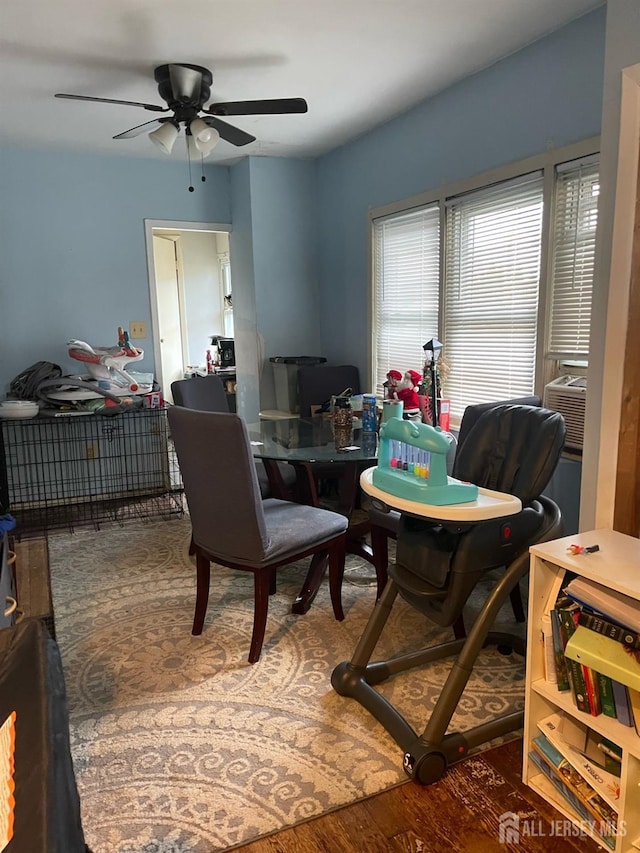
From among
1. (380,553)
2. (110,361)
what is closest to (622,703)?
(380,553)

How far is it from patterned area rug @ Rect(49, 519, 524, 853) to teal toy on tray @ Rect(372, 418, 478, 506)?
78cm

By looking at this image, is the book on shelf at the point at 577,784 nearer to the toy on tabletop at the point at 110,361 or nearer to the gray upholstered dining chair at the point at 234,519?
the gray upholstered dining chair at the point at 234,519

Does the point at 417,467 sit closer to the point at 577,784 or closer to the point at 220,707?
→ the point at 577,784

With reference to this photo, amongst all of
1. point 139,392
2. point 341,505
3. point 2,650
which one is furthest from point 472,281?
point 2,650

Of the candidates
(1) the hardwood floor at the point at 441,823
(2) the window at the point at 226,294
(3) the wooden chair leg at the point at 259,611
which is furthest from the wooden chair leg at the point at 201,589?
(2) the window at the point at 226,294

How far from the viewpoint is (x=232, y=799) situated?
5.37 ft

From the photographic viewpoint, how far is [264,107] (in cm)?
265

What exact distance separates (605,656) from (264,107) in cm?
250

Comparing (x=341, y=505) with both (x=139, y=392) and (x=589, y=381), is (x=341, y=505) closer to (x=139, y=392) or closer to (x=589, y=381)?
(x=589, y=381)

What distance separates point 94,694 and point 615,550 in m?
1.78

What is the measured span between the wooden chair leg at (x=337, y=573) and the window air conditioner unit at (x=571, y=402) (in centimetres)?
110

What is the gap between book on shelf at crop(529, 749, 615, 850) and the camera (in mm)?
1451

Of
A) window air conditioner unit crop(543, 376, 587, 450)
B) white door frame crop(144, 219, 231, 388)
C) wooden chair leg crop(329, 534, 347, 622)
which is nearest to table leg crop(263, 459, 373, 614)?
wooden chair leg crop(329, 534, 347, 622)

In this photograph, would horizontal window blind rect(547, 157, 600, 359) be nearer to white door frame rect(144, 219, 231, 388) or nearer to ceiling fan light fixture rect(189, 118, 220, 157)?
ceiling fan light fixture rect(189, 118, 220, 157)
